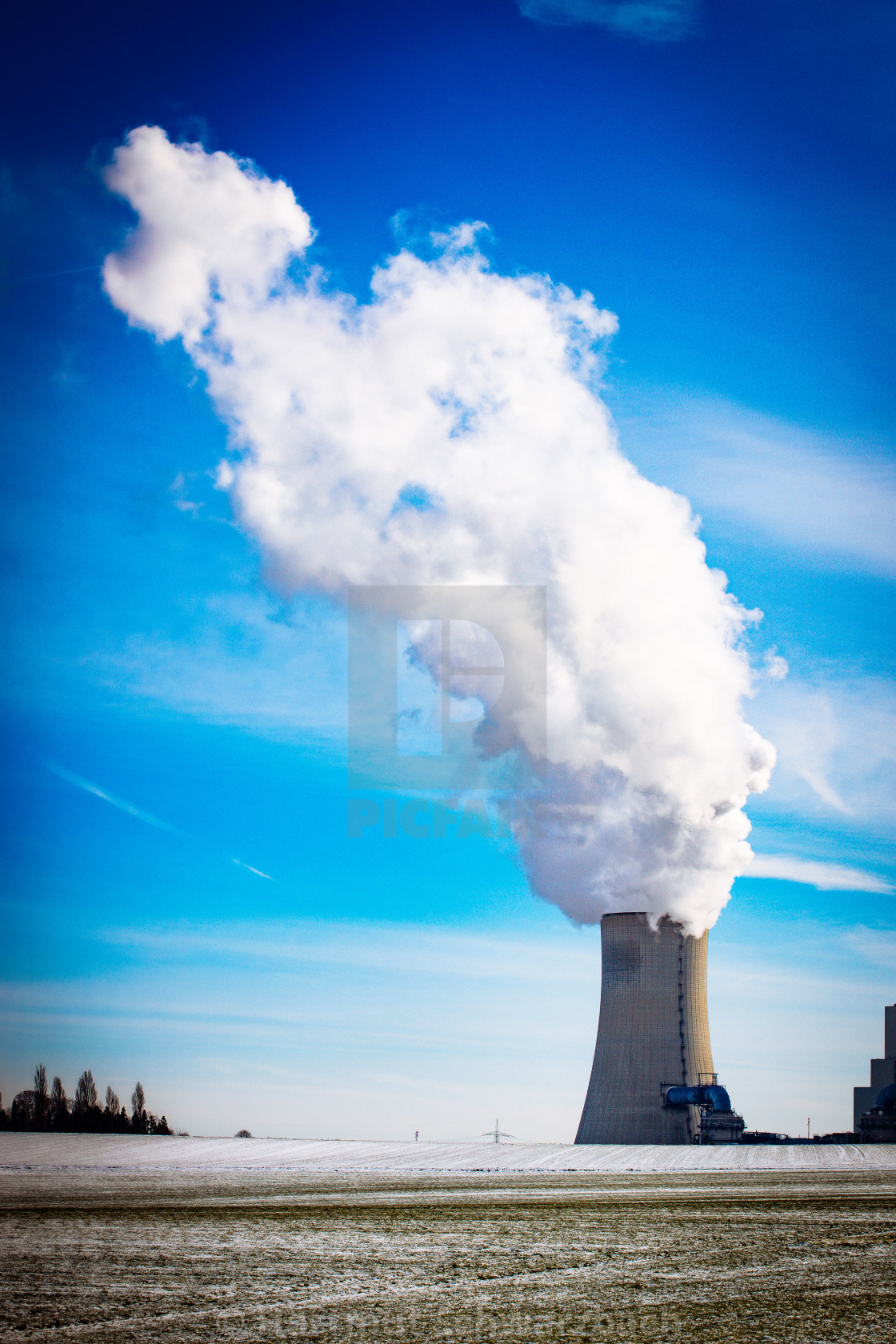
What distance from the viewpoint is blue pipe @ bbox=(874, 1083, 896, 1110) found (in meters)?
46.8

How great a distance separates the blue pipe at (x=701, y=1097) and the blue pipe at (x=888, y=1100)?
476 inches

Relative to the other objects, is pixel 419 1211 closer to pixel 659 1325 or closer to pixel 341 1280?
pixel 341 1280

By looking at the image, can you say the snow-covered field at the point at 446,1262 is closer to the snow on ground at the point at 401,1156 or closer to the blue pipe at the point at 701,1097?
the snow on ground at the point at 401,1156

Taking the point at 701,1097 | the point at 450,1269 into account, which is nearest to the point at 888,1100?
the point at 701,1097

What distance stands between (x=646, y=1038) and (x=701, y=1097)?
141 inches

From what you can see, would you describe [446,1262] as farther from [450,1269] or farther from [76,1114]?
[76,1114]

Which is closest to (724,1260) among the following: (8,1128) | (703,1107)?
(703,1107)

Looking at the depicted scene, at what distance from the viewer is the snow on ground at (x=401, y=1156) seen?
2684 centimetres

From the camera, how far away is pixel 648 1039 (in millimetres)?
35969

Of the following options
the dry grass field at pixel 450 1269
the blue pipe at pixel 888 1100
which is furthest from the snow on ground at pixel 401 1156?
the dry grass field at pixel 450 1269

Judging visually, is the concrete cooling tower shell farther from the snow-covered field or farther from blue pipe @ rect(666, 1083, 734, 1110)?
the snow-covered field

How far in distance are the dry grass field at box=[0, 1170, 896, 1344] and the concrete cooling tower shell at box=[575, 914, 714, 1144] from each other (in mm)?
19980

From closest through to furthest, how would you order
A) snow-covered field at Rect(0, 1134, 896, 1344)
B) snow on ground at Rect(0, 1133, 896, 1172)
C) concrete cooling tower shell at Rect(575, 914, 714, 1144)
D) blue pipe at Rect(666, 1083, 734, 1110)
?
snow-covered field at Rect(0, 1134, 896, 1344) < snow on ground at Rect(0, 1133, 896, 1172) < concrete cooling tower shell at Rect(575, 914, 714, 1144) < blue pipe at Rect(666, 1083, 734, 1110)

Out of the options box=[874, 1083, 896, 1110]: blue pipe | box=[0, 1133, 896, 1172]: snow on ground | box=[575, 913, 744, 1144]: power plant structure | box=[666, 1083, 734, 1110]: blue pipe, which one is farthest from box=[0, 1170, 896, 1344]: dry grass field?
box=[874, 1083, 896, 1110]: blue pipe
